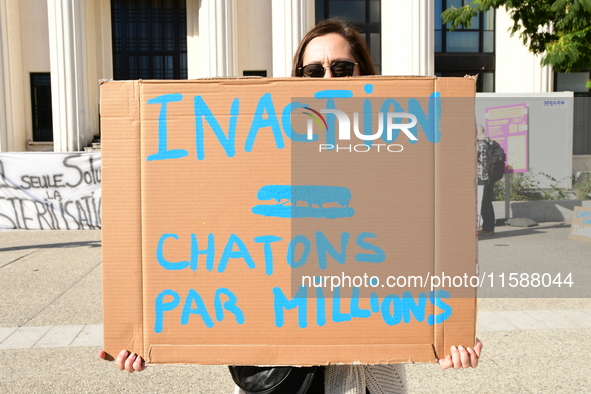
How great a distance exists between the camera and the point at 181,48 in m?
16.9

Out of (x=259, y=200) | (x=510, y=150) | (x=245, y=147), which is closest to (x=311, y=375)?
(x=259, y=200)

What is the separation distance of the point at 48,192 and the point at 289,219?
36.0 ft

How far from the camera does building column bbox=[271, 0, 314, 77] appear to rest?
46.3ft

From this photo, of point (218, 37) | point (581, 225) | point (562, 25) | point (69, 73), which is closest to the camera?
point (562, 25)

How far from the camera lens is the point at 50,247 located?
358 inches

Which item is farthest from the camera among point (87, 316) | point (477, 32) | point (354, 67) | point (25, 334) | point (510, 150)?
point (477, 32)

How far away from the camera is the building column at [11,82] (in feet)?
49.0

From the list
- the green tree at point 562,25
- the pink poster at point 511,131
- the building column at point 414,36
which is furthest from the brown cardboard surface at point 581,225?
the building column at point 414,36

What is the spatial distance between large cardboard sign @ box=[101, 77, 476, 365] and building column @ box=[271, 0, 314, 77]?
1279 cm

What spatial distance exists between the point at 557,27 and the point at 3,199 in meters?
9.96

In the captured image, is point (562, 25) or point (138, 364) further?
point (562, 25)

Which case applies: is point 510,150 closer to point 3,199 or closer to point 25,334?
point 25,334

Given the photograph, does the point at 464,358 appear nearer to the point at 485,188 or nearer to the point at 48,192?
the point at 485,188

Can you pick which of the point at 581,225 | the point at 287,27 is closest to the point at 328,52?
the point at 581,225
